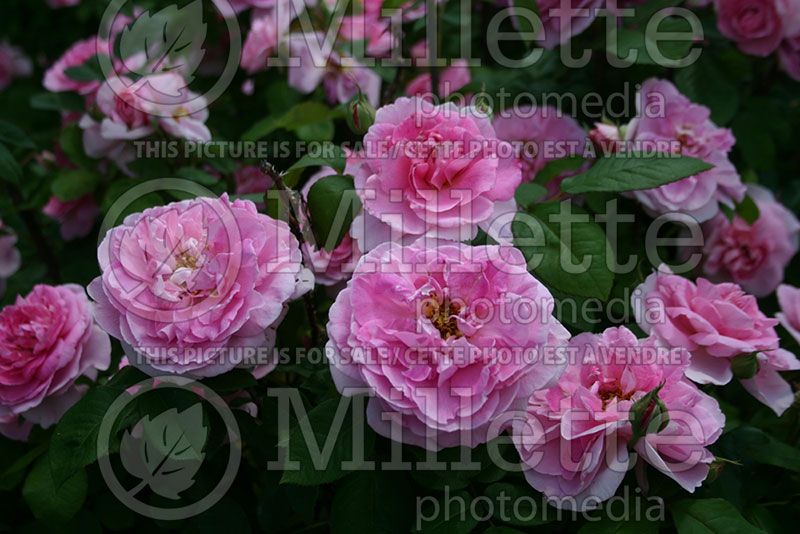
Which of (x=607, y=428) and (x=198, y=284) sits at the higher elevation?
(x=198, y=284)

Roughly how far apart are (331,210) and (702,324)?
19.9 inches

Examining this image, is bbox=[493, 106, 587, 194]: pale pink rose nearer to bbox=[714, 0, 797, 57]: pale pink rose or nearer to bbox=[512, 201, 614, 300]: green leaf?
bbox=[512, 201, 614, 300]: green leaf

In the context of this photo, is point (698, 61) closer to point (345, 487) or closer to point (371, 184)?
point (371, 184)

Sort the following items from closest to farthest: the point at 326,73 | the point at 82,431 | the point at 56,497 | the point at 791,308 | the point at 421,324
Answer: the point at 421,324 < the point at 82,431 < the point at 56,497 < the point at 791,308 < the point at 326,73

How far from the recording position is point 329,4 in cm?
167

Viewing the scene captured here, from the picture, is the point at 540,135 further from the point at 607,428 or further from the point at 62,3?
the point at 62,3

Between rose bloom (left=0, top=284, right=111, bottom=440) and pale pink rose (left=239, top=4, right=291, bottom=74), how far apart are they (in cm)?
67

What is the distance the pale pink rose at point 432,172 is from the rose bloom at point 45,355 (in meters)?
0.45

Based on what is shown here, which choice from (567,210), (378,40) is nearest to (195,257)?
(567,210)

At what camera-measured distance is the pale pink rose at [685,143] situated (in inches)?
47.4

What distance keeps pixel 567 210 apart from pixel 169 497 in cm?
67

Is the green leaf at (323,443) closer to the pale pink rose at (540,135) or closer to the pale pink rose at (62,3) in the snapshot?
the pale pink rose at (540,135)

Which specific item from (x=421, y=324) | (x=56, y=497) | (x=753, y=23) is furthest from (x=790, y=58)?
(x=56, y=497)

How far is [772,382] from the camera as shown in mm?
1088
